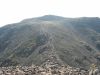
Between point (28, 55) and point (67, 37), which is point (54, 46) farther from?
point (67, 37)

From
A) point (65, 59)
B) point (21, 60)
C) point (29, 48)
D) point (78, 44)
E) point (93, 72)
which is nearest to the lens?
point (93, 72)

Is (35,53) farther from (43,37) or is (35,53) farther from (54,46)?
(43,37)

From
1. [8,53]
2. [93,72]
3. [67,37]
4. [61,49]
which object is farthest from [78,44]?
[93,72]

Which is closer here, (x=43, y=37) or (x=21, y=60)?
(x=21, y=60)

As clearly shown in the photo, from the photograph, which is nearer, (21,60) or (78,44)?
(21,60)

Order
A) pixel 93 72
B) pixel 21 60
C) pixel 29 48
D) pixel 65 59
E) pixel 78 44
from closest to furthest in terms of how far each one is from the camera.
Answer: pixel 93 72 → pixel 65 59 → pixel 21 60 → pixel 29 48 → pixel 78 44

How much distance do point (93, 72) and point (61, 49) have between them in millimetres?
59306

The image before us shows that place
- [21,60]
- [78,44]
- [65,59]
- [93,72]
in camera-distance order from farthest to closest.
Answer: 1. [78,44]
2. [21,60]
3. [65,59]
4. [93,72]

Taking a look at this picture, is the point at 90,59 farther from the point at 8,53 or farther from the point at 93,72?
the point at 93,72

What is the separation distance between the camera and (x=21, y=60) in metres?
152

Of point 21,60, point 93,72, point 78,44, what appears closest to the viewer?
point 93,72

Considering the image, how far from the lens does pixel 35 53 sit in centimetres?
15312

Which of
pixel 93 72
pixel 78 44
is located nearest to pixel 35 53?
pixel 78 44

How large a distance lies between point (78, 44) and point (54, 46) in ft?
92.0
